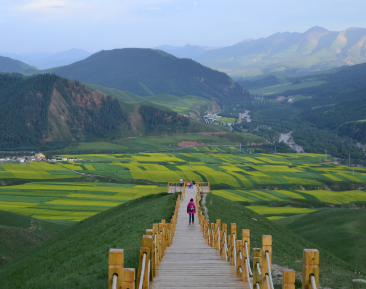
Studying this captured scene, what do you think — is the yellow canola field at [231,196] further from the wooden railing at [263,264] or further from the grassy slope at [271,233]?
the wooden railing at [263,264]

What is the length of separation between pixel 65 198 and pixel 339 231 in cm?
4958

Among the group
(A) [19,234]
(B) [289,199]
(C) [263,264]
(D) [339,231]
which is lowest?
(B) [289,199]

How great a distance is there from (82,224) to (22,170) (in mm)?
70014

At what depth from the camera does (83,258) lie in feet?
73.3

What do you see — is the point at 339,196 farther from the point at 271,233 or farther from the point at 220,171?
the point at 271,233

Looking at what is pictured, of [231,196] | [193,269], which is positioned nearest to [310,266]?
[193,269]

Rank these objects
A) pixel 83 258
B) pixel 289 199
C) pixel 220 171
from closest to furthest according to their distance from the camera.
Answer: pixel 83 258 < pixel 289 199 < pixel 220 171

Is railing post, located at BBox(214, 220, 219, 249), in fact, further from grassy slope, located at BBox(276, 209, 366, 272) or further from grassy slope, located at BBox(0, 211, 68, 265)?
grassy slope, located at BBox(0, 211, 68, 265)

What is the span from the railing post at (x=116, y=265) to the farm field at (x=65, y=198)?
5370 cm

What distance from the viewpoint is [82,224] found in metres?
46.8

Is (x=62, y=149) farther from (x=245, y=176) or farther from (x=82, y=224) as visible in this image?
(x=82, y=224)

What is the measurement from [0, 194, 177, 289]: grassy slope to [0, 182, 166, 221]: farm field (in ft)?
58.1

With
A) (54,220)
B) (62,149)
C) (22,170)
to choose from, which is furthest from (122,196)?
A: (62,149)

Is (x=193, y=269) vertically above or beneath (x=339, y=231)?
above
